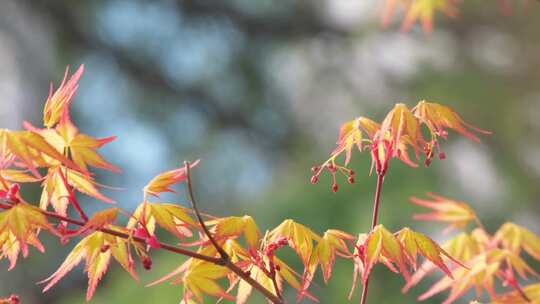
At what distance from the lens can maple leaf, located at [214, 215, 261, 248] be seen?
562mm

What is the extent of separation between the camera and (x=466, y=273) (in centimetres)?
76

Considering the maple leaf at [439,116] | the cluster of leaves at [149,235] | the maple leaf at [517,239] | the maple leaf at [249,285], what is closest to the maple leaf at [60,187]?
the cluster of leaves at [149,235]

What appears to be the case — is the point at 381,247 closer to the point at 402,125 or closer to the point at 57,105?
the point at 402,125

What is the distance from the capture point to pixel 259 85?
3297 mm

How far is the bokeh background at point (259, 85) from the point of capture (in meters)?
2.43

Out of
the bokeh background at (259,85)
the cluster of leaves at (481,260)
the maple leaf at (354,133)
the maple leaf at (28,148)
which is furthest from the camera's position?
the bokeh background at (259,85)

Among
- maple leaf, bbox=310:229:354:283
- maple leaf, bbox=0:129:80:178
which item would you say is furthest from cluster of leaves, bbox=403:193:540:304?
maple leaf, bbox=0:129:80:178

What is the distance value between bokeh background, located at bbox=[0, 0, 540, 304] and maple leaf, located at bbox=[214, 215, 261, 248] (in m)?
1.44

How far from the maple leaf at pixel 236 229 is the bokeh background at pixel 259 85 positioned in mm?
1437

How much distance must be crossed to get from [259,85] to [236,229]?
9.03 feet

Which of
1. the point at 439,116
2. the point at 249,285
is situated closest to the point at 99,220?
the point at 249,285

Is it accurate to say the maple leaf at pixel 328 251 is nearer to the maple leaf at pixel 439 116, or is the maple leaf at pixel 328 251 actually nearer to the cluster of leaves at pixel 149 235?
the cluster of leaves at pixel 149 235

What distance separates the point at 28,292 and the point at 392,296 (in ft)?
4.54

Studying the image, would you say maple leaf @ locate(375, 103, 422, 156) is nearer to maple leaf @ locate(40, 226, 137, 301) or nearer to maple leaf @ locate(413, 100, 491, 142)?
maple leaf @ locate(413, 100, 491, 142)
